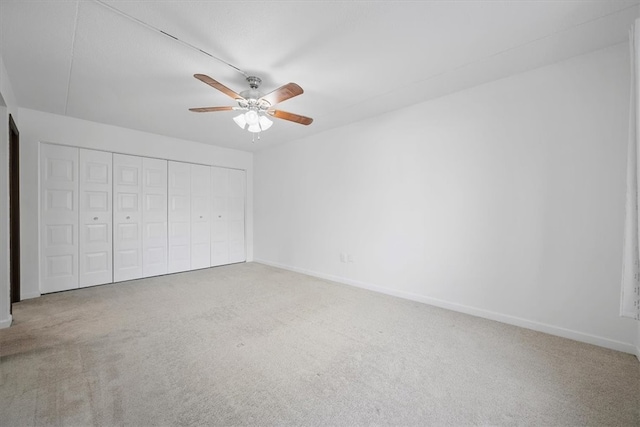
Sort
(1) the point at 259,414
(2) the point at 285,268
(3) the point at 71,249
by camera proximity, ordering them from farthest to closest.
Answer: (2) the point at 285,268, (3) the point at 71,249, (1) the point at 259,414

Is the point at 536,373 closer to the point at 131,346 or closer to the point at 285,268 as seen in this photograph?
the point at 131,346

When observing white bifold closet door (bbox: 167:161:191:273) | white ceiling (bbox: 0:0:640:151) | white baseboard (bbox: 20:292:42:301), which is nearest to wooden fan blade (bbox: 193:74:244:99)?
white ceiling (bbox: 0:0:640:151)

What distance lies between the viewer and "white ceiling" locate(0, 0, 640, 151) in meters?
1.72

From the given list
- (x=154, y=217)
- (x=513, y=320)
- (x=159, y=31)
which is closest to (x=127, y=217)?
(x=154, y=217)

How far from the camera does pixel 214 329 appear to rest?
8.14ft

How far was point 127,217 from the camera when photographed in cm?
418

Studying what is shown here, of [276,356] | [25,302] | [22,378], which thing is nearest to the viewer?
[22,378]

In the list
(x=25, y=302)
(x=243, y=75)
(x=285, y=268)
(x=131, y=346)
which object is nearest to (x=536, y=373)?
(x=131, y=346)

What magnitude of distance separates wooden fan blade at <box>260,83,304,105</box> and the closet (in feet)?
10.5

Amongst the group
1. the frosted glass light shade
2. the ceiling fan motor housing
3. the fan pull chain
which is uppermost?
the fan pull chain

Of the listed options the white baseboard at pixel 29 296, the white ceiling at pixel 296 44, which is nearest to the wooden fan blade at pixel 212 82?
the white ceiling at pixel 296 44

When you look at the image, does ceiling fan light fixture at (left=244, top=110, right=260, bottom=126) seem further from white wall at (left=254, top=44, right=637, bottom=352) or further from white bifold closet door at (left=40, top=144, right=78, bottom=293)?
white bifold closet door at (left=40, top=144, right=78, bottom=293)

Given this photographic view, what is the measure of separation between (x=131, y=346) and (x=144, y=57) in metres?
2.43

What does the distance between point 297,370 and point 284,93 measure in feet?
6.98
